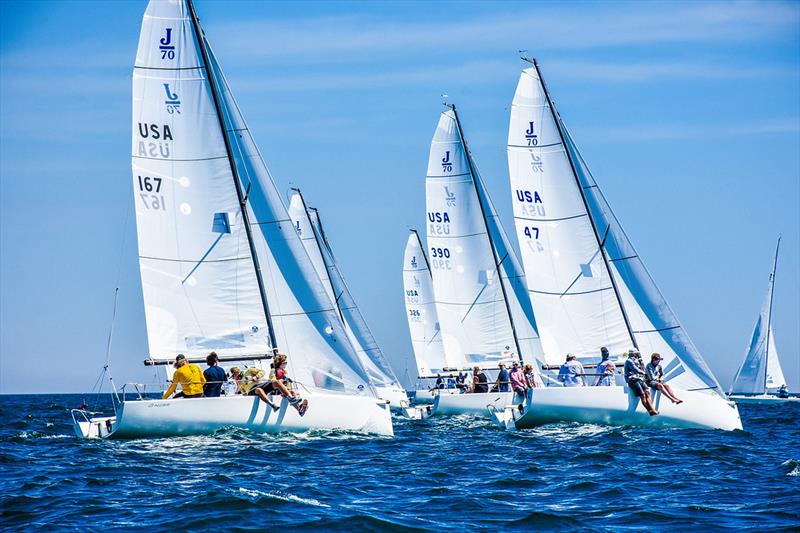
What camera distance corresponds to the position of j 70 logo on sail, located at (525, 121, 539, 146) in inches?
1117

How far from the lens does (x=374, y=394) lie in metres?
22.4

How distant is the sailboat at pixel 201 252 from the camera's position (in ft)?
72.7

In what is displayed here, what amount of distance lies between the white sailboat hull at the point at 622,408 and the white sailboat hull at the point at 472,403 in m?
7.97

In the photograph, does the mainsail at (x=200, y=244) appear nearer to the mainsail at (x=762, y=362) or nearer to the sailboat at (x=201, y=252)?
the sailboat at (x=201, y=252)

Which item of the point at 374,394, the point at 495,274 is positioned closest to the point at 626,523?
the point at 374,394

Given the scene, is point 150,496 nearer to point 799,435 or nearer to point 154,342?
point 154,342

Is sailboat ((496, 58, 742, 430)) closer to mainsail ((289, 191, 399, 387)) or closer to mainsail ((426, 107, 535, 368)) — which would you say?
mainsail ((426, 107, 535, 368))

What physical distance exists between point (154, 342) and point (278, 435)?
382 centimetres

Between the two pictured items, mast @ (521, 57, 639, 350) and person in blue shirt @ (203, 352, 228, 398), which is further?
mast @ (521, 57, 639, 350)

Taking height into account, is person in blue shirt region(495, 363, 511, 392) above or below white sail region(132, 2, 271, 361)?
below

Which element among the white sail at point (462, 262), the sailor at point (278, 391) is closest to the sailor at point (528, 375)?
the white sail at point (462, 262)

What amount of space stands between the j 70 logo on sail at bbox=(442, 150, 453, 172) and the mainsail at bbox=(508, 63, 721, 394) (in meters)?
8.13

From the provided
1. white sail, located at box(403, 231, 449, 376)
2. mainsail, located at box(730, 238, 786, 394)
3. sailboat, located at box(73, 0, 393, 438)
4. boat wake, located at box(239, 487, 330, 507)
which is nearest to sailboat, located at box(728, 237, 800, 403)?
mainsail, located at box(730, 238, 786, 394)

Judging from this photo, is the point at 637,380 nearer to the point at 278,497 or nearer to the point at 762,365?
the point at 278,497
